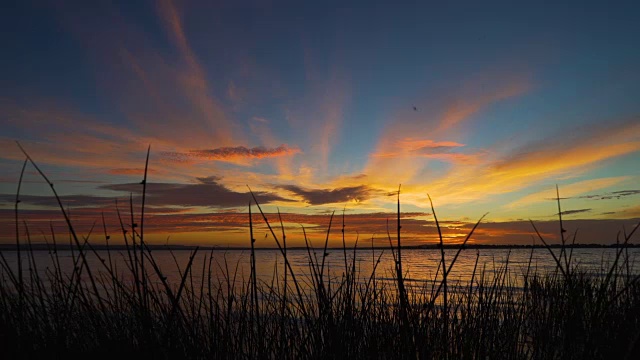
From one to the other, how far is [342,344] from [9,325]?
92.0 inches

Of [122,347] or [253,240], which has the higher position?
[253,240]

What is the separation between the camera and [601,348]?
3770mm

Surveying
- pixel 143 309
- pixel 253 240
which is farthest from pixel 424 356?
pixel 143 309

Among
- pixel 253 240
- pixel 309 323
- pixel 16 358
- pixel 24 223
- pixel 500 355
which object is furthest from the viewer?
pixel 500 355

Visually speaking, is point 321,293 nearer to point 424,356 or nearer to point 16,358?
point 424,356

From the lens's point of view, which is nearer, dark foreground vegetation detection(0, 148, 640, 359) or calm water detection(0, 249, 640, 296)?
dark foreground vegetation detection(0, 148, 640, 359)

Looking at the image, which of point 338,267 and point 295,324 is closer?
point 295,324

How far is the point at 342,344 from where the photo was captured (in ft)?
11.1

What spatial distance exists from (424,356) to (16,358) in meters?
2.54

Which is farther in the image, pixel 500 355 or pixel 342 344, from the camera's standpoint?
pixel 500 355

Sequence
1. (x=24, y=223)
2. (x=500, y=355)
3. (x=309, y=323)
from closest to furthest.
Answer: (x=309, y=323) < (x=24, y=223) < (x=500, y=355)

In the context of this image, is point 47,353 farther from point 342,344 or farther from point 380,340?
point 380,340

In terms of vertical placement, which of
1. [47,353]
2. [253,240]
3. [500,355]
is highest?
[253,240]

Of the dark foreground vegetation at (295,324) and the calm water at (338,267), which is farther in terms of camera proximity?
the calm water at (338,267)
